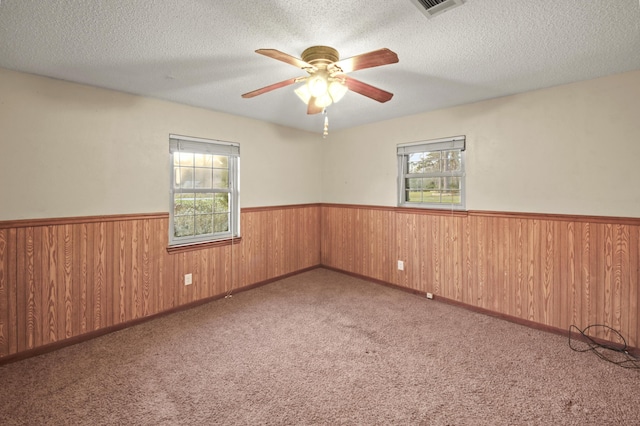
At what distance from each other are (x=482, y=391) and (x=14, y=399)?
300 cm

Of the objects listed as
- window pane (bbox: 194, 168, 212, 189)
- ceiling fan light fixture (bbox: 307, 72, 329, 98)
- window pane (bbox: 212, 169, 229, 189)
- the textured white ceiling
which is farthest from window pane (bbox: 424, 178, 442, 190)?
window pane (bbox: 194, 168, 212, 189)

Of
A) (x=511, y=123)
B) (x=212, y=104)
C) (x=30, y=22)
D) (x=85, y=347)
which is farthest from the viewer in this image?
(x=212, y=104)

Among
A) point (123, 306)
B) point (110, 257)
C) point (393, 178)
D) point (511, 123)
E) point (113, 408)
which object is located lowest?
point (113, 408)

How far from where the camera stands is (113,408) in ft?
5.98

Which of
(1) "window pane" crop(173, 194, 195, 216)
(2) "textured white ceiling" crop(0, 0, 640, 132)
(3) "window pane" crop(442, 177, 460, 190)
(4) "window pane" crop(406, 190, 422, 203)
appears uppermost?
(2) "textured white ceiling" crop(0, 0, 640, 132)

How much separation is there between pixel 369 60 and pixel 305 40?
0.47 meters

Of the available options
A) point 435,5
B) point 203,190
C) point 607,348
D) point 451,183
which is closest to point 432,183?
point 451,183

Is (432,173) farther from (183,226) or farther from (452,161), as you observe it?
(183,226)

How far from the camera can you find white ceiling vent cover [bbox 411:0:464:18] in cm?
154

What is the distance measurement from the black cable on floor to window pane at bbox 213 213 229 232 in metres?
3.73

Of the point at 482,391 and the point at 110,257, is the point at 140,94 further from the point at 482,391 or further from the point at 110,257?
the point at 482,391

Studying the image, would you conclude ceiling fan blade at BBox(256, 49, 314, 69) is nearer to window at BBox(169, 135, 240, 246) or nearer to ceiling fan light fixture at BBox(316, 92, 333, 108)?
ceiling fan light fixture at BBox(316, 92, 333, 108)

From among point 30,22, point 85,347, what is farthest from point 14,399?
point 30,22

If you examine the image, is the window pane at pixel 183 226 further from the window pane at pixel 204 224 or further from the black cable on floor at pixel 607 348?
the black cable on floor at pixel 607 348
